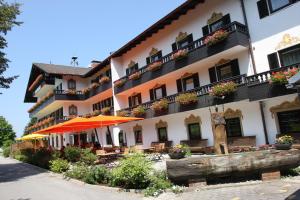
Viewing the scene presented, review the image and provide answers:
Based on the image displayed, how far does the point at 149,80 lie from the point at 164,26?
15.1ft

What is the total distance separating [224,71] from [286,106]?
16.3 feet

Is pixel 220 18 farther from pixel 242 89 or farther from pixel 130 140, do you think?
pixel 130 140

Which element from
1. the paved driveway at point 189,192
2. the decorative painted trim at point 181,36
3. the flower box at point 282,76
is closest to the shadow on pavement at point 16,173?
the paved driveway at point 189,192

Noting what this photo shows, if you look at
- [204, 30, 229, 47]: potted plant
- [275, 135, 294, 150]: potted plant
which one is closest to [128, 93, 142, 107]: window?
[204, 30, 229, 47]: potted plant

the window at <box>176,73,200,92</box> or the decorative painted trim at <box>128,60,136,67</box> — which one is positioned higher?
the decorative painted trim at <box>128,60,136,67</box>

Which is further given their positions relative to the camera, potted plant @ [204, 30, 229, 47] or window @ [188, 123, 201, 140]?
window @ [188, 123, 201, 140]

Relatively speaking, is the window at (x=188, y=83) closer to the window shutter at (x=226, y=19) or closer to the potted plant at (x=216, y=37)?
the potted plant at (x=216, y=37)

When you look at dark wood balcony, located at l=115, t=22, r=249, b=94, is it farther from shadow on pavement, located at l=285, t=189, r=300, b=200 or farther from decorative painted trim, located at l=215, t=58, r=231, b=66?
shadow on pavement, located at l=285, t=189, r=300, b=200

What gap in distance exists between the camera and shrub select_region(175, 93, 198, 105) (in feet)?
61.7

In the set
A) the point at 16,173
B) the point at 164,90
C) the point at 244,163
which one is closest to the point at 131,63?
the point at 164,90

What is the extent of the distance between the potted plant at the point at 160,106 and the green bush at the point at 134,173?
11114 millimetres

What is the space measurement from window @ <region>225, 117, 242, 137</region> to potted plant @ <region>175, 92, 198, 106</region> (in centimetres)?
262

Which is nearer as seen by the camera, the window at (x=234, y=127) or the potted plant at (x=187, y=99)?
the window at (x=234, y=127)

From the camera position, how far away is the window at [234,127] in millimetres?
17281
